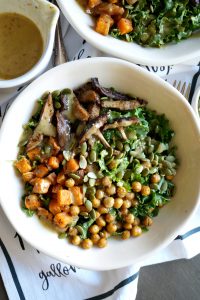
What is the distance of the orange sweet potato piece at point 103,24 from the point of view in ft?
6.98

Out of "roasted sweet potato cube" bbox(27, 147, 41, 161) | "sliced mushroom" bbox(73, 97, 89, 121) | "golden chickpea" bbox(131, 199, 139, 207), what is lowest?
"roasted sweet potato cube" bbox(27, 147, 41, 161)

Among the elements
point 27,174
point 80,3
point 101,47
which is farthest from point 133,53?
point 27,174

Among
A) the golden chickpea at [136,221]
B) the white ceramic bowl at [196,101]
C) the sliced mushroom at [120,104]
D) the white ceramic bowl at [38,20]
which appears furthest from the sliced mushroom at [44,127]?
the white ceramic bowl at [196,101]

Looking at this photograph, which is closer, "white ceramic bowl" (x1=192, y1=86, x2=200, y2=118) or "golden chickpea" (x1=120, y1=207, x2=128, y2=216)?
"golden chickpea" (x1=120, y1=207, x2=128, y2=216)

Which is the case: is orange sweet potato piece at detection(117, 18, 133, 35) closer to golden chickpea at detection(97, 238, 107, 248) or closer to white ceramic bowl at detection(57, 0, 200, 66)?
white ceramic bowl at detection(57, 0, 200, 66)

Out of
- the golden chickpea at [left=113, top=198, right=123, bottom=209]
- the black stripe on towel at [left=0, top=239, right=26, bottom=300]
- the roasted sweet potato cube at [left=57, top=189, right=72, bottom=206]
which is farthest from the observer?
the black stripe on towel at [left=0, top=239, right=26, bottom=300]

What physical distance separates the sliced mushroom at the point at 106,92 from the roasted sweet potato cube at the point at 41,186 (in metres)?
0.47

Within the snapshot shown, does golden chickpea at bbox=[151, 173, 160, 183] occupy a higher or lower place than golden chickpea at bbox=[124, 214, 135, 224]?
higher

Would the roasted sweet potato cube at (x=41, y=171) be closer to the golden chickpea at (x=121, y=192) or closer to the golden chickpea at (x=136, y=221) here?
the golden chickpea at (x=121, y=192)

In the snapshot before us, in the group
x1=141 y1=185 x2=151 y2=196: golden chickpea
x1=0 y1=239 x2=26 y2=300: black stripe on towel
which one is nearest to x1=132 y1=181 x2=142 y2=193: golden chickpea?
x1=141 y1=185 x2=151 y2=196: golden chickpea

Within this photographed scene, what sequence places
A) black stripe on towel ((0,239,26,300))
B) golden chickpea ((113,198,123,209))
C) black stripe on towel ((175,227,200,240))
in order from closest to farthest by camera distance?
golden chickpea ((113,198,123,209)) < black stripe on towel ((0,239,26,300)) < black stripe on towel ((175,227,200,240))

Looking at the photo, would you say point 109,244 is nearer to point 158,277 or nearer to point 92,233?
point 92,233

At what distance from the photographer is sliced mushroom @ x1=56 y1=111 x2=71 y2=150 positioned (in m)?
1.99

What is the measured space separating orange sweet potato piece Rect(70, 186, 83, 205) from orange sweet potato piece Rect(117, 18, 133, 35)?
770 mm
